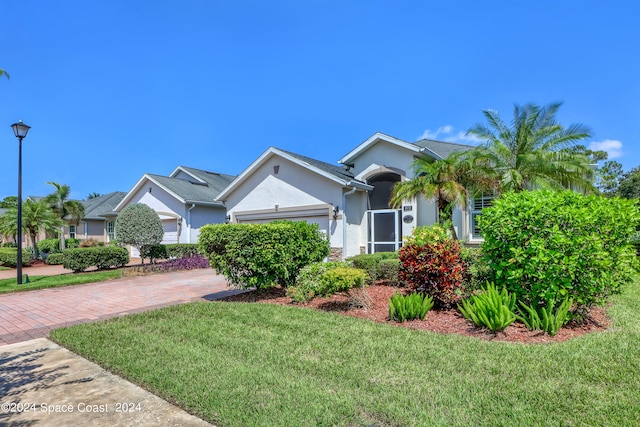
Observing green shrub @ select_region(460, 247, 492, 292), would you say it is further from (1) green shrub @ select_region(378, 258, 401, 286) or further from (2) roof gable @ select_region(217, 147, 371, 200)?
(2) roof gable @ select_region(217, 147, 371, 200)

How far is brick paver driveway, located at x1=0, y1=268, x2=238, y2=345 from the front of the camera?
741cm

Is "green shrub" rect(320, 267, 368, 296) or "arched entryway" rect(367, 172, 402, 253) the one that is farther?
"arched entryway" rect(367, 172, 402, 253)

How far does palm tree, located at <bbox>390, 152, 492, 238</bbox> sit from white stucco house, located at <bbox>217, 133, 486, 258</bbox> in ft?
4.93

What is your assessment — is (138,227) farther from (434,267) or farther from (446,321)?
(446,321)

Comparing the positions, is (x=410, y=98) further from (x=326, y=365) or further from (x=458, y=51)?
(x=326, y=365)

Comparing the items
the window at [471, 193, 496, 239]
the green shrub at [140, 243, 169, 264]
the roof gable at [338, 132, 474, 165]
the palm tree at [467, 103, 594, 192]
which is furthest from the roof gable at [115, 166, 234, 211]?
the palm tree at [467, 103, 594, 192]

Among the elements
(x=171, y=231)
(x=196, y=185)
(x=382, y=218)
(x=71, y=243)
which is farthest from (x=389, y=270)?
(x=71, y=243)

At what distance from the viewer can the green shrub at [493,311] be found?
5637 mm

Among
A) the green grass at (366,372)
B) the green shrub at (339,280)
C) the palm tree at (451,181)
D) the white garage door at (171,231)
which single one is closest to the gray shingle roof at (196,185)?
the white garage door at (171,231)

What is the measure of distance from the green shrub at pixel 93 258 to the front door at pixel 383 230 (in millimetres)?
12813

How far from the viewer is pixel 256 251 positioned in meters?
8.68

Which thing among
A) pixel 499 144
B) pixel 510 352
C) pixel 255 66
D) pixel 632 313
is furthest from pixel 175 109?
pixel 632 313

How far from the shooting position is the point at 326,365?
445 cm

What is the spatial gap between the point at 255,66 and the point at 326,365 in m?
13.1
